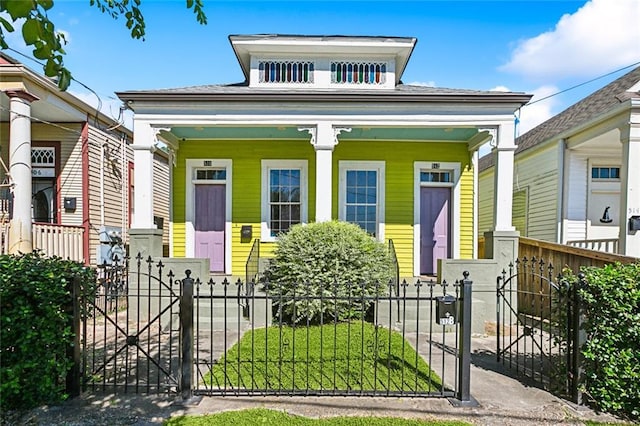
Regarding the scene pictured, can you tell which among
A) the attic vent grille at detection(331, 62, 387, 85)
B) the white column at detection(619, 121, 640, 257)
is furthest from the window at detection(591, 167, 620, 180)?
the attic vent grille at detection(331, 62, 387, 85)

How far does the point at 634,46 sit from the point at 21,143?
1480 centimetres

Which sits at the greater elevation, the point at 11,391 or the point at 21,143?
the point at 21,143

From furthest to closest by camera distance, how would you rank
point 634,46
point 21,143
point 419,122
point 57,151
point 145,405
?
point 634,46 < point 57,151 < point 419,122 < point 21,143 < point 145,405

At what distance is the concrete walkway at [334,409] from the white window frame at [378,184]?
18.3 feet

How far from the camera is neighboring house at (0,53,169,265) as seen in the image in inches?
279

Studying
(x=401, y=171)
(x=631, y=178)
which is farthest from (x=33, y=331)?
(x=631, y=178)

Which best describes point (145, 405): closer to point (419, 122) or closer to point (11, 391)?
point (11, 391)

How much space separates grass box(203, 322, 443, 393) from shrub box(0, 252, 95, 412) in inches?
56.8

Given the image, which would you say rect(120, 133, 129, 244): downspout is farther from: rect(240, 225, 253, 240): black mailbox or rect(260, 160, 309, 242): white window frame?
rect(260, 160, 309, 242): white window frame

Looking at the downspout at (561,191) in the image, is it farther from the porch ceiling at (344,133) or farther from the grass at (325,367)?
the grass at (325,367)

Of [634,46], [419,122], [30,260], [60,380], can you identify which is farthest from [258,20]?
[634,46]

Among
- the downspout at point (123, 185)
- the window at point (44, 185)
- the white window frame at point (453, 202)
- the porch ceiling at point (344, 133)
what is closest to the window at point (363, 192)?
the porch ceiling at point (344, 133)

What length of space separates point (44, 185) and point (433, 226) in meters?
9.98

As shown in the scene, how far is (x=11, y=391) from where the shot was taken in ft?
10.8
